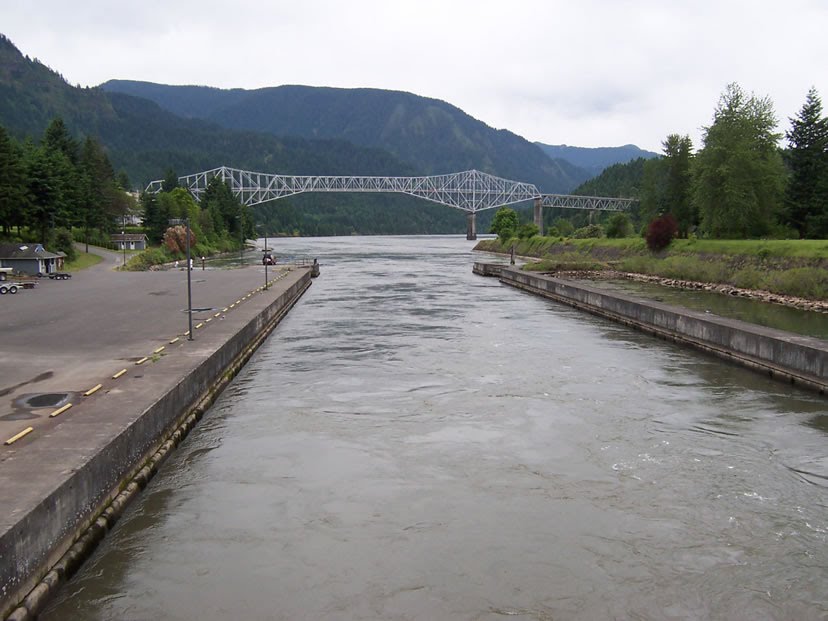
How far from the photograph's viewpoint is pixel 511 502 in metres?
14.0

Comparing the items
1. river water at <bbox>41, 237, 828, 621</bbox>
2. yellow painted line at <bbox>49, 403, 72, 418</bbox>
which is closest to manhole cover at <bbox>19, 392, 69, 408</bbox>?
yellow painted line at <bbox>49, 403, 72, 418</bbox>

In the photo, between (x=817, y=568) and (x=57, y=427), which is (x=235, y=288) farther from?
(x=817, y=568)

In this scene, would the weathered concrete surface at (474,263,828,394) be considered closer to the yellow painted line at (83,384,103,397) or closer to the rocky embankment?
the rocky embankment

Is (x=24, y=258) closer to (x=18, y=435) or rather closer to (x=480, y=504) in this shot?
(x=18, y=435)

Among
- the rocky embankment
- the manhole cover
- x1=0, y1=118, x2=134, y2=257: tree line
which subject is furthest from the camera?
x1=0, y1=118, x2=134, y2=257: tree line

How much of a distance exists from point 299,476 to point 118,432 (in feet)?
12.6

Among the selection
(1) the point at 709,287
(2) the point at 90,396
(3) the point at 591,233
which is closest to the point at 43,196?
(1) the point at 709,287

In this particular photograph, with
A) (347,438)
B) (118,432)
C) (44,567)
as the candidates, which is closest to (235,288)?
(347,438)

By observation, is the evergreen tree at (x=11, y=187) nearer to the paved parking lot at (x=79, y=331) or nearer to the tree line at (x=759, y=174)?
the paved parking lot at (x=79, y=331)

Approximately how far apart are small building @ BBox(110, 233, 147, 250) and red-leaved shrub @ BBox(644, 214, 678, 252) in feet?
255

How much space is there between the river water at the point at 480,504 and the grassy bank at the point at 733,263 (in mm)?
32136

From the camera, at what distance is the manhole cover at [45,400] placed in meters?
16.4

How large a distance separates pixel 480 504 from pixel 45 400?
10.6 m

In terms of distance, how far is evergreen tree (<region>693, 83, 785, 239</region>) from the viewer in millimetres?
76562
